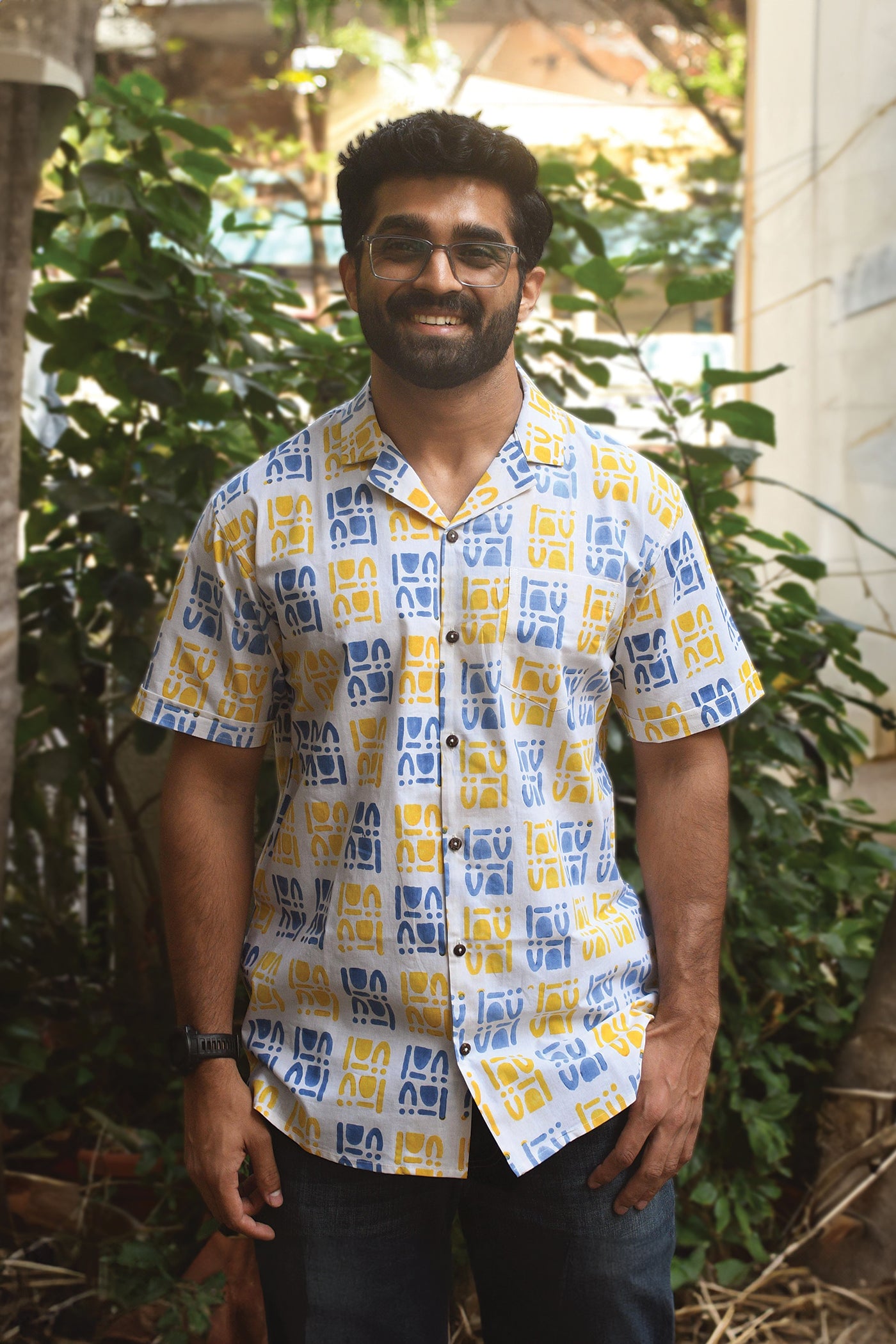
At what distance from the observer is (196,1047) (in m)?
1.21

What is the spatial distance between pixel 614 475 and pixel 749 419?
2.03ft

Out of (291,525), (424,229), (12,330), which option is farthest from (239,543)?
(12,330)

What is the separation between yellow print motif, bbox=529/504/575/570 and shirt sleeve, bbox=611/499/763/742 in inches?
3.9

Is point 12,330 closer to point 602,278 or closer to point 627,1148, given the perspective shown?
point 602,278

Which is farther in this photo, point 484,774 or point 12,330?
point 12,330

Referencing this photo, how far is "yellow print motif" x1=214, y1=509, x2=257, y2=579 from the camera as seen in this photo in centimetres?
121

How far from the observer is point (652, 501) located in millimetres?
1245

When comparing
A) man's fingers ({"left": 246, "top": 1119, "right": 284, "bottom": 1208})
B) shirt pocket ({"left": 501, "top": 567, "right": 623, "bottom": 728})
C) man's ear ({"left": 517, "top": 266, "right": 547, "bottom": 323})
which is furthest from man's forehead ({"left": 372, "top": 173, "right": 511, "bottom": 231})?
man's fingers ({"left": 246, "top": 1119, "right": 284, "bottom": 1208})

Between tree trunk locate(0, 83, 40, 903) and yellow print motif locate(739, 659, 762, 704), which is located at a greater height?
tree trunk locate(0, 83, 40, 903)

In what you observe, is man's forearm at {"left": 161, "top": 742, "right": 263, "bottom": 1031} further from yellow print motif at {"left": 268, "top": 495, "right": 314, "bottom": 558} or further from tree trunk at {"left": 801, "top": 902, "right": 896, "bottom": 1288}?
tree trunk at {"left": 801, "top": 902, "right": 896, "bottom": 1288}

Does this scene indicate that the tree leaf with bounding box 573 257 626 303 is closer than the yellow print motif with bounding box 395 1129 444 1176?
No

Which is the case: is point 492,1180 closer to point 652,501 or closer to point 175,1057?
point 175,1057

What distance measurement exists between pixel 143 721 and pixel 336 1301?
106 centimetres

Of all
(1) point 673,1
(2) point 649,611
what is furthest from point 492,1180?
(1) point 673,1
